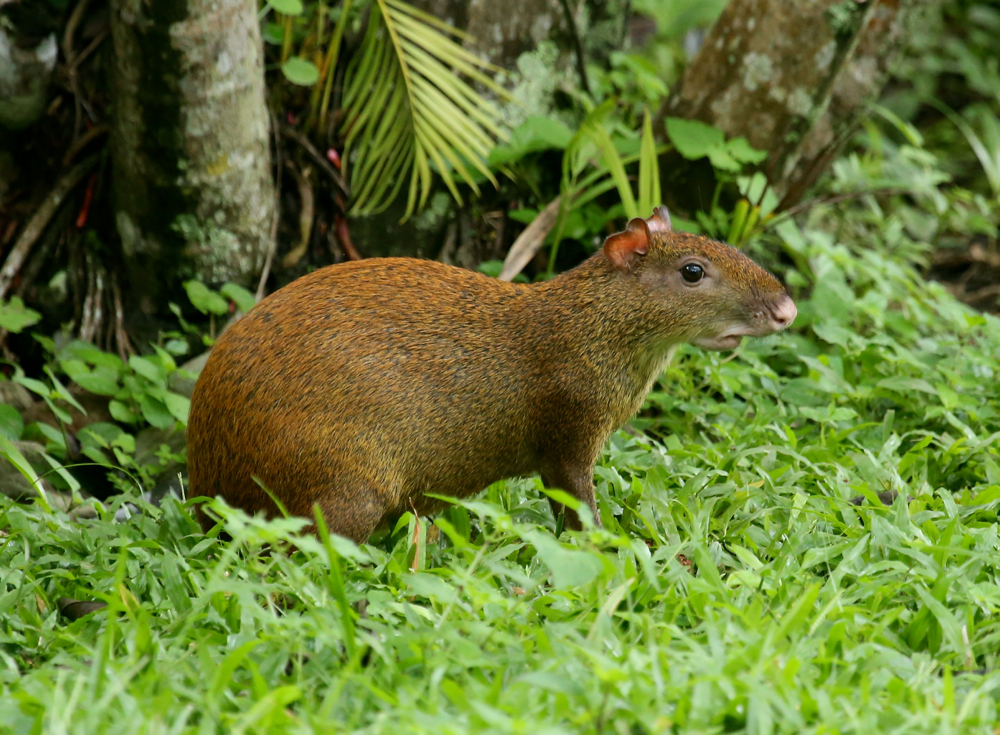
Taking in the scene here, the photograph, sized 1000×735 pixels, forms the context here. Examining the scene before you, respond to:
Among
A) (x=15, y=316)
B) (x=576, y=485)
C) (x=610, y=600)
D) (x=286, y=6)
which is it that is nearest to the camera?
(x=610, y=600)

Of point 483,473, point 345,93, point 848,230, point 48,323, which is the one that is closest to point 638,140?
point 345,93

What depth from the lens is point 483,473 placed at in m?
3.75

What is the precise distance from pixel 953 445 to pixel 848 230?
10.4ft

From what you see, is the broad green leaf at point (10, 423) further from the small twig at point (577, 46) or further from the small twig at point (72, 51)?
the small twig at point (577, 46)

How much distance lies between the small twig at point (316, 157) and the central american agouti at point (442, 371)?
6.41 ft

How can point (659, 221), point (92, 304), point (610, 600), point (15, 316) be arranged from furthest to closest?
1. point (92, 304)
2. point (15, 316)
3. point (659, 221)
4. point (610, 600)

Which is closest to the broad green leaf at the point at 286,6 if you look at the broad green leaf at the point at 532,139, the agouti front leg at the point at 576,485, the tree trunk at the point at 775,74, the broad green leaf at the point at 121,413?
the broad green leaf at the point at 532,139

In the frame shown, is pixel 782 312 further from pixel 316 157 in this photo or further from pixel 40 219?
pixel 40 219

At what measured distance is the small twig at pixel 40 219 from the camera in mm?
5227

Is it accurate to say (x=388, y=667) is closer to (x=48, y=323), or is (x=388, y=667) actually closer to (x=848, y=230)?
(x=48, y=323)

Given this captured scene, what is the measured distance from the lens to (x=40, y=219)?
17.4ft

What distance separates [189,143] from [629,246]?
2.16m

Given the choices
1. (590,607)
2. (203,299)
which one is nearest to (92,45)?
(203,299)

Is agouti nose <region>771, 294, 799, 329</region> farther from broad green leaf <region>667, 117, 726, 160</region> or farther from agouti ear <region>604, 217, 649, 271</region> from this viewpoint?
broad green leaf <region>667, 117, 726, 160</region>
